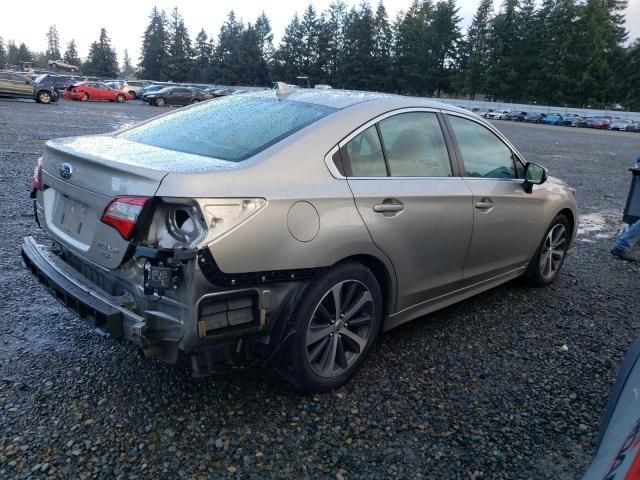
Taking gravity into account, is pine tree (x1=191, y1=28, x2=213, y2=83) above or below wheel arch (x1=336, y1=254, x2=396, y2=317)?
above

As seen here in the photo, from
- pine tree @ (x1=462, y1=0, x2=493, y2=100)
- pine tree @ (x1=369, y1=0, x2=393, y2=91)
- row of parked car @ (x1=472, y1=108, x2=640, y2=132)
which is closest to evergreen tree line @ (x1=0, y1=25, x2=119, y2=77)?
pine tree @ (x1=369, y1=0, x2=393, y2=91)

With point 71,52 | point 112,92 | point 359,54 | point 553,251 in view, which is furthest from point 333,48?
point 553,251

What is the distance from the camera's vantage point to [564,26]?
77688mm

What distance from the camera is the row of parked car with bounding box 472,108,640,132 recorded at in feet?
169

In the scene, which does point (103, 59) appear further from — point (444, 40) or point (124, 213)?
point (124, 213)

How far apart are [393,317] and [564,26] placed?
87616mm

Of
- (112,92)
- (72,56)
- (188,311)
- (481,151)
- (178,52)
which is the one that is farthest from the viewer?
(72,56)

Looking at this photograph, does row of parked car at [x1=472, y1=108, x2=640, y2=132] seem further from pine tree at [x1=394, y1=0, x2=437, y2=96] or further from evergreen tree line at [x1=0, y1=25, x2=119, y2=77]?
evergreen tree line at [x1=0, y1=25, x2=119, y2=77]

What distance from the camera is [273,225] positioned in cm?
266

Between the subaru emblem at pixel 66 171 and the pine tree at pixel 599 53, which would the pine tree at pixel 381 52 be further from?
the subaru emblem at pixel 66 171

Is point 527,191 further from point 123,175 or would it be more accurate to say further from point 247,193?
point 123,175

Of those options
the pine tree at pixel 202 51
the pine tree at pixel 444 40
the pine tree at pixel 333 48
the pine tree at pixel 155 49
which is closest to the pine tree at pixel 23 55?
the pine tree at pixel 155 49

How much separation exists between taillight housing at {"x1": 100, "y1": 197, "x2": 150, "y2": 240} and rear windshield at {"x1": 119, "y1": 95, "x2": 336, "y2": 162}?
1.86 ft

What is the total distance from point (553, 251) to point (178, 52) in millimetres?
108985
